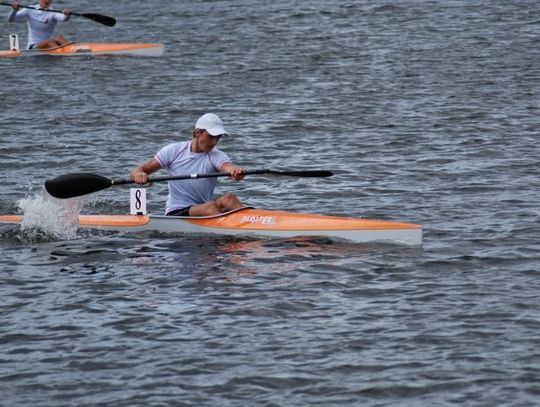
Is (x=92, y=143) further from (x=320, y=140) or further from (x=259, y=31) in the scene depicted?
(x=259, y=31)

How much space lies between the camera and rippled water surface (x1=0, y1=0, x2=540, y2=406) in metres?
11.6

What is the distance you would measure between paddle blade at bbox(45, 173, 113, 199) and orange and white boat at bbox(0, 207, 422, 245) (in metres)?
0.53

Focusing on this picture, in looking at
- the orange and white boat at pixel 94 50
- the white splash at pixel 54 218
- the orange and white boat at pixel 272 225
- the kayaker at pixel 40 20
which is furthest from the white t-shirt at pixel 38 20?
the orange and white boat at pixel 272 225

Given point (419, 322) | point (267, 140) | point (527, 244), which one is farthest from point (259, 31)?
point (419, 322)

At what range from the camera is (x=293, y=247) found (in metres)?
15.7

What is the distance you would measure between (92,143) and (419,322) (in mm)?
11866

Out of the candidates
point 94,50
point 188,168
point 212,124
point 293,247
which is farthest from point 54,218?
point 94,50

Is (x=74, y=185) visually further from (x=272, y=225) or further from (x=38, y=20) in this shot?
(x=38, y=20)

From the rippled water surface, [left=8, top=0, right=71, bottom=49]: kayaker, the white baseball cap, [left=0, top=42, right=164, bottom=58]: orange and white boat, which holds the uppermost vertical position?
[left=8, top=0, right=71, bottom=49]: kayaker

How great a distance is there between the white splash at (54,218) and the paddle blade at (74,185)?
482 millimetres

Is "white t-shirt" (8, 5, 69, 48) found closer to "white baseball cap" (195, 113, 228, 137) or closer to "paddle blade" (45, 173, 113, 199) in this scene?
"paddle blade" (45, 173, 113, 199)

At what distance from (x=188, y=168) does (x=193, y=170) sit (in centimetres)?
6

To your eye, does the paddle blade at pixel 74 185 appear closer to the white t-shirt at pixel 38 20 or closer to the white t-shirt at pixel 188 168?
the white t-shirt at pixel 188 168

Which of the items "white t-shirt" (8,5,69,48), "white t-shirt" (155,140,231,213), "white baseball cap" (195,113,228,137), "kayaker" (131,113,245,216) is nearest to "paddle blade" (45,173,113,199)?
"kayaker" (131,113,245,216)
